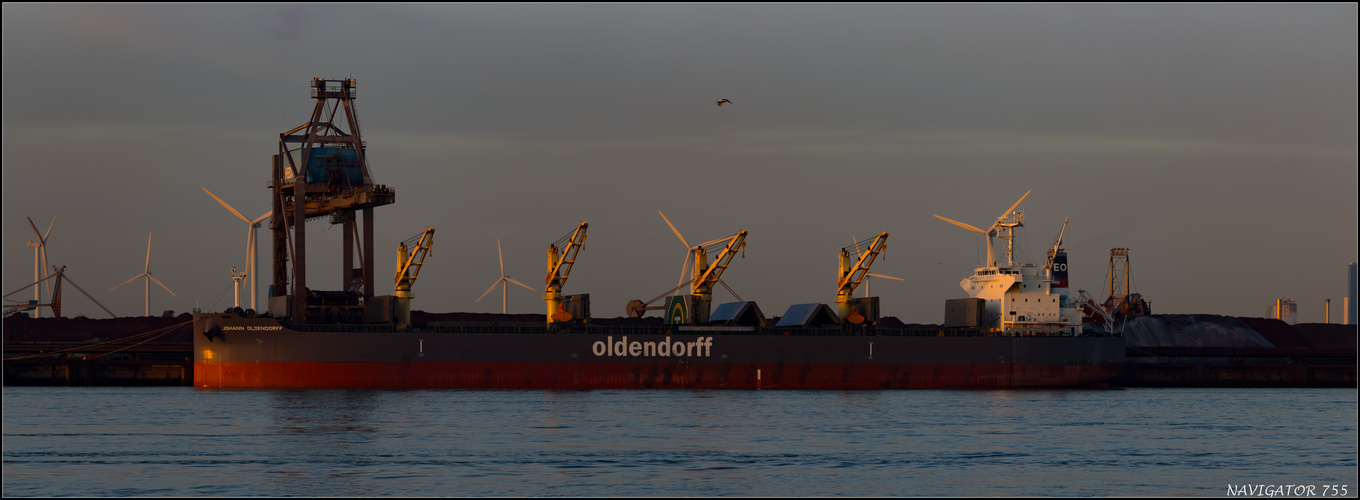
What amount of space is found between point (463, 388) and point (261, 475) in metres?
29.8

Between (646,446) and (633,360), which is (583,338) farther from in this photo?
(646,446)

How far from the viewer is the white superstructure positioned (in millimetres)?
68000

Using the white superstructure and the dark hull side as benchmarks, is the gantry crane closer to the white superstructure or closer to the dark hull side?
the dark hull side

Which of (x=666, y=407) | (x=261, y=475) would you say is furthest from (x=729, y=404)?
(x=261, y=475)

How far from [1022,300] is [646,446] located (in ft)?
126

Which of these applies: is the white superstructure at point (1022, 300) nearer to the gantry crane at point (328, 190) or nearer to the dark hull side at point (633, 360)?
the dark hull side at point (633, 360)

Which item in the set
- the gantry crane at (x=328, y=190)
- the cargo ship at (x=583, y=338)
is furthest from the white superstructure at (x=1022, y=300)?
the gantry crane at (x=328, y=190)

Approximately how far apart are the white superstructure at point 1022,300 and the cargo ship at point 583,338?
0.07 metres

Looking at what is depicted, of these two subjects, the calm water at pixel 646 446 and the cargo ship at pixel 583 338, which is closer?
the calm water at pixel 646 446

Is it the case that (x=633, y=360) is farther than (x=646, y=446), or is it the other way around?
(x=633, y=360)

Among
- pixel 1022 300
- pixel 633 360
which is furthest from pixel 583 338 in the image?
pixel 1022 300

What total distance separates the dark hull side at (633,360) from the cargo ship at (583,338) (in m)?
0.06

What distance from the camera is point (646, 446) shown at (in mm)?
35094

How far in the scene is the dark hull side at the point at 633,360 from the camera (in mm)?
58500
